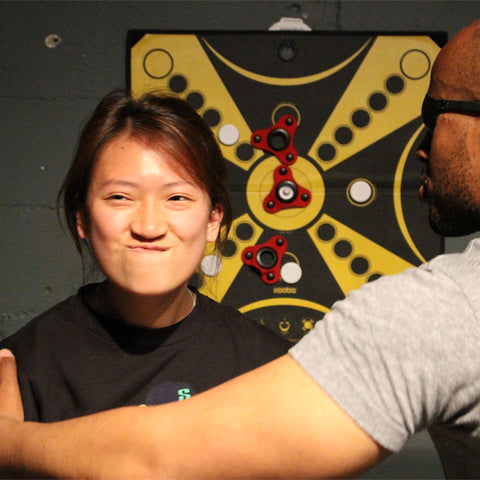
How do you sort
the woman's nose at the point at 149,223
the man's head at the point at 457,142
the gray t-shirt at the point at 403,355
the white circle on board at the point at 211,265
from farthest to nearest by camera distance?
1. the white circle on board at the point at 211,265
2. the woman's nose at the point at 149,223
3. the man's head at the point at 457,142
4. the gray t-shirt at the point at 403,355

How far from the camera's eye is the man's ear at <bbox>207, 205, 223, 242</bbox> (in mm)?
1145

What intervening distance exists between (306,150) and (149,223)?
83 cm

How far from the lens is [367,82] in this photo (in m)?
1.67

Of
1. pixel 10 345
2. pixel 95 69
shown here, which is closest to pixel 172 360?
pixel 10 345

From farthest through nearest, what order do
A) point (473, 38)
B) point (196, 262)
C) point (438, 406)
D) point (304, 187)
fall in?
1. point (304, 187)
2. point (196, 262)
3. point (473, 38)
4. point (438, 406)

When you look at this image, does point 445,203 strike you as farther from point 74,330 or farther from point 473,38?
point 74,330

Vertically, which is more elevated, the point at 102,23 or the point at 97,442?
the point at 102,23

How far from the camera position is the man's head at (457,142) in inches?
32.7

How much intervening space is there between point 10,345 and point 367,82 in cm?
126

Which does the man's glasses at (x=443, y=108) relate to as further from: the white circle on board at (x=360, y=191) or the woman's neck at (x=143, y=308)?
the white circle on board at (x=360, y=191)

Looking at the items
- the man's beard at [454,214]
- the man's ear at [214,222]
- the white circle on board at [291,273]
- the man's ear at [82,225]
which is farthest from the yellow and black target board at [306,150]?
the man's beard at [454,214]

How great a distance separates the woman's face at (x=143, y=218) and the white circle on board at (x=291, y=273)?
64 centimetres

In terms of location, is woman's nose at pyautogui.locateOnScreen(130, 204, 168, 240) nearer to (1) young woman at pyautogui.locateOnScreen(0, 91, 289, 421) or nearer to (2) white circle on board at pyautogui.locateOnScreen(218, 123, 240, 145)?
(1) young woman at pyautogui.locateOnScreen(0, 91, 289, 421)

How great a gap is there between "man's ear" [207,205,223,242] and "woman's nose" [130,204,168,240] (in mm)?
163
